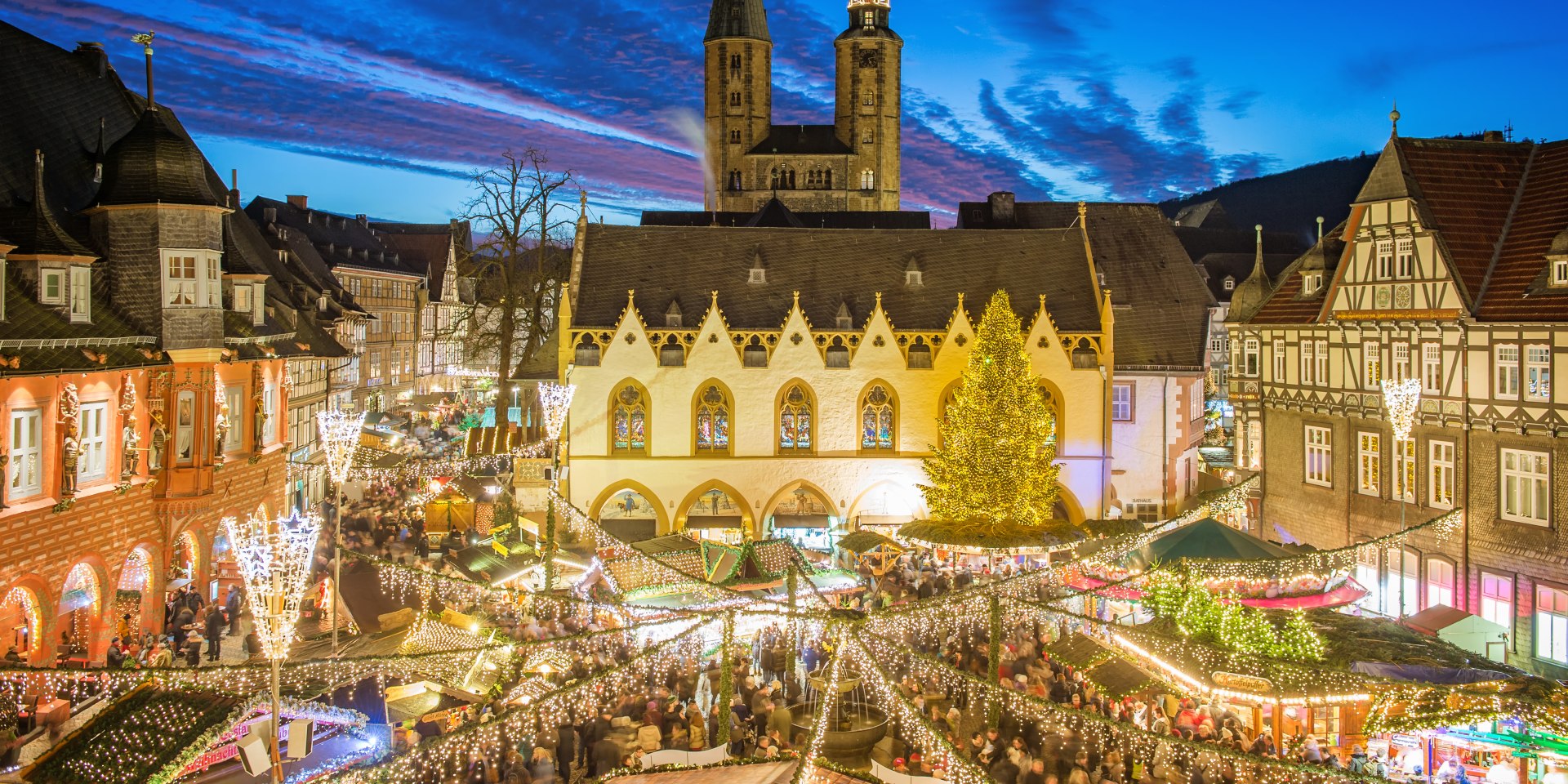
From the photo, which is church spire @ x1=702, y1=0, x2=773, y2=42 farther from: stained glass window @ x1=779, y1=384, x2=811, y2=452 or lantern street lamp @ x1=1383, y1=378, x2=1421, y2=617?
lantern street lamp @ x1=1383, y1=378, x2=1421, y2=617

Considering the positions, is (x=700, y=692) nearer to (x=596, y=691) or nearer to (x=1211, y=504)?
(x=596, y=691)

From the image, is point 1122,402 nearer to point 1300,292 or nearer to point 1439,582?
point 1300,292

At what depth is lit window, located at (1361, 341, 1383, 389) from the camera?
30.9 metres

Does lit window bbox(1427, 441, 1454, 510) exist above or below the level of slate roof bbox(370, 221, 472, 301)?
below

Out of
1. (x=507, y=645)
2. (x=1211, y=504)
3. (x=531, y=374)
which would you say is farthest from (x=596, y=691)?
(x=531, y=374)

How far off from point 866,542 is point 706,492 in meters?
7.97

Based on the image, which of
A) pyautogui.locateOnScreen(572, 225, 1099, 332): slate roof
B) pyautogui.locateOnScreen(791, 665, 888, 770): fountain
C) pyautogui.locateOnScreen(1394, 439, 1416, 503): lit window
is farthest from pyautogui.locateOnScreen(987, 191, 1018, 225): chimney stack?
pyautogui.locateOnScreen(791, 665, 888, 770): fountain

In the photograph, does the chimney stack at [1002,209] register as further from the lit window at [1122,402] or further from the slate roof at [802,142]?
the slate roof at [802,142]

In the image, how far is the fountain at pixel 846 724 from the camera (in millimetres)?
19969

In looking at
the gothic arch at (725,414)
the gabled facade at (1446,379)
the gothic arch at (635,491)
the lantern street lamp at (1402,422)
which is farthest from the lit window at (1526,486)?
the gothic arch at (635,491)

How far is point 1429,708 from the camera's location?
1686cm

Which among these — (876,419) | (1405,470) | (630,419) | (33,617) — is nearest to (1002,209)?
(876,419)

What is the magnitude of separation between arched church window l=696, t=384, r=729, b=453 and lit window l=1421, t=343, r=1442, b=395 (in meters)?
19.2

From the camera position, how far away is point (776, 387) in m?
39.0
